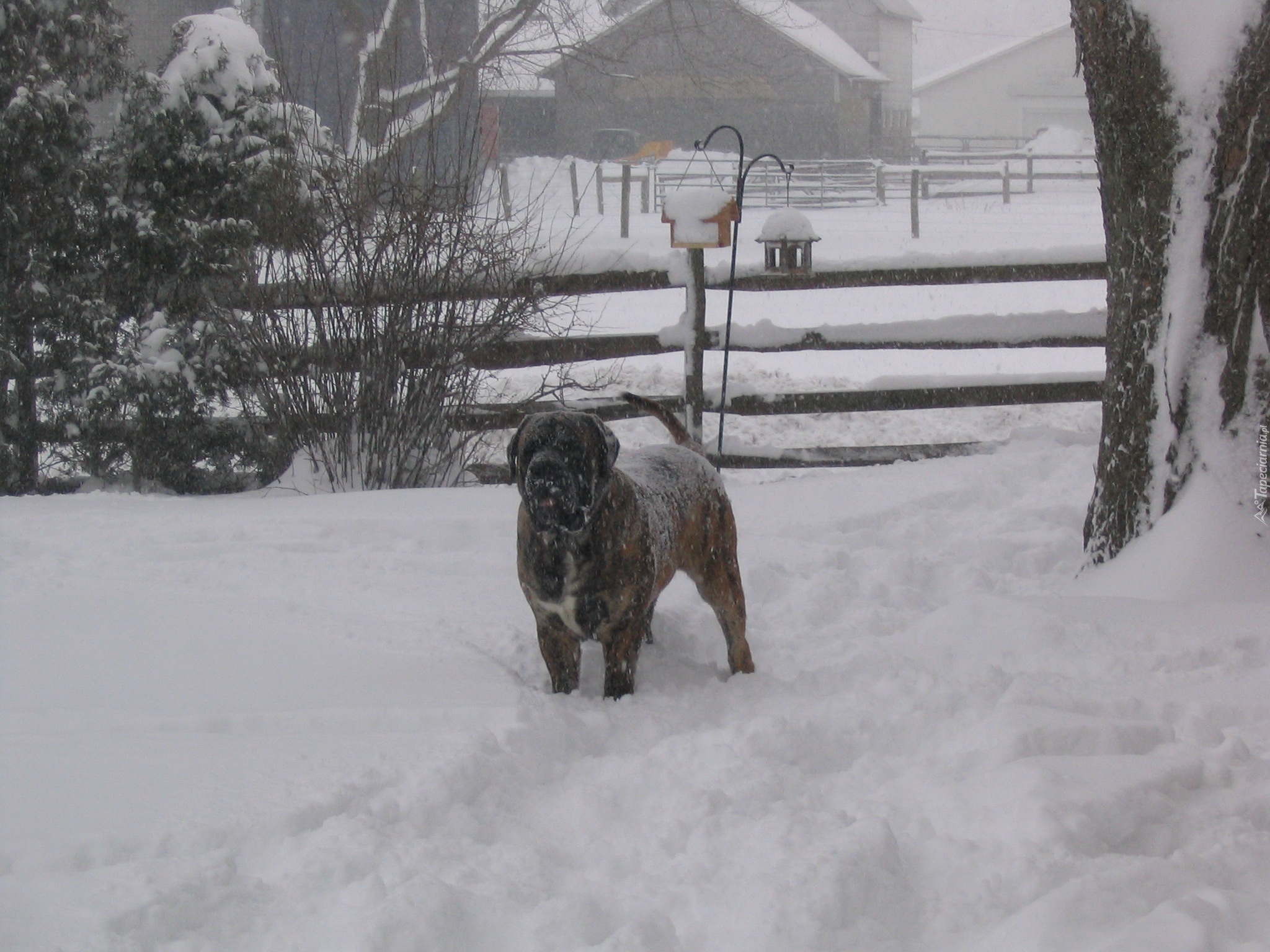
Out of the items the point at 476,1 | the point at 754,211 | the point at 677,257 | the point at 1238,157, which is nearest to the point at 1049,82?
the point at 754,211

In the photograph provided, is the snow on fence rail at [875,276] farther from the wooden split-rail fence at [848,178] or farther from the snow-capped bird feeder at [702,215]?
the wooden split-rail fence at [848,178]

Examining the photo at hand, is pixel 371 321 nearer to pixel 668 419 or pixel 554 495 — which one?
pixel 668 419

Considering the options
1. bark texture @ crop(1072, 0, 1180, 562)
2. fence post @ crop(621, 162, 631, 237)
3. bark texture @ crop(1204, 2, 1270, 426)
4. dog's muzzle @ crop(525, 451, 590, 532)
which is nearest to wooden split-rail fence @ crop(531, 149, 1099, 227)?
fence post @ crop(621, 162, 631, 237)

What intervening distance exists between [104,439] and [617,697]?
4.47 metres

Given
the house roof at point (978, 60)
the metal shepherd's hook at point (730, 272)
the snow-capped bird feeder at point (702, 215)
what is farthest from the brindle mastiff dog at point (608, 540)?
the house roof at point (978, 60)

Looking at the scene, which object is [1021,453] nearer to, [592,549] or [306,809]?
[592,549]

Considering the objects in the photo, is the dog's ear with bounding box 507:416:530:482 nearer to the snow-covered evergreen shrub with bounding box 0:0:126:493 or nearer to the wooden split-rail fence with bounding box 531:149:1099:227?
the snow-covered evergreen shrub with bounding box 0:0:126:493

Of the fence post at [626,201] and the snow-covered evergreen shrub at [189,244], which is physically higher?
the fence post at [626,201]

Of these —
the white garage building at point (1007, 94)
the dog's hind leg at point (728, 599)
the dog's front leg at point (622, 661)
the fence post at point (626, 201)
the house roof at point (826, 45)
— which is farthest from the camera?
the white garage building at point (1007, 94)

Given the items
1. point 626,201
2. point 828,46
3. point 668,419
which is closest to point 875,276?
point 668,419

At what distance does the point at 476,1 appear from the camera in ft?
67.9

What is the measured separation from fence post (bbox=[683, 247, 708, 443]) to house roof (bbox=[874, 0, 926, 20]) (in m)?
35.1

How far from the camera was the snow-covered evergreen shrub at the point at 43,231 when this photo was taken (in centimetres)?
632

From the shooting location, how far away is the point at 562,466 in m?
2.84
